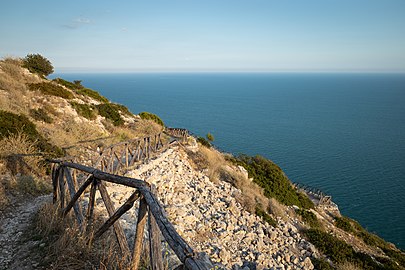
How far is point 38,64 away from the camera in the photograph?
26.2m

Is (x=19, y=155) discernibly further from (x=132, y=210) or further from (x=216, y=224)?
(x=216, y=224)

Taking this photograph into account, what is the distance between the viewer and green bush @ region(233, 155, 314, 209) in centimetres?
2223

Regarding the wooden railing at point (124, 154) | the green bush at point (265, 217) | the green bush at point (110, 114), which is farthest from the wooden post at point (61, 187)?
Answer: the green bush at point (110, 114)

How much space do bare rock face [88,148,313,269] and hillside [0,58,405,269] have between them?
42mm

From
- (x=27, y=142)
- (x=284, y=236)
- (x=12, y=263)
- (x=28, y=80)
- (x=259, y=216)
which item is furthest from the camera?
(x=28, y=80)

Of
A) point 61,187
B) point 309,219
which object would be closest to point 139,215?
point 61,187

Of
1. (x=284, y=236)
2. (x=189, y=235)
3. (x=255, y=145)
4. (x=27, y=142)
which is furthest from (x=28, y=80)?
(x=255, y=145)

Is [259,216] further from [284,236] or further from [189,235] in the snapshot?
[189,235]

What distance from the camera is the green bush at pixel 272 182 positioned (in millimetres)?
22228

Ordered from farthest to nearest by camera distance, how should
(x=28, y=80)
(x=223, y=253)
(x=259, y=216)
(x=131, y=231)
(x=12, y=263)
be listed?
(x=28, y=80), (x=259, y=216), (x=223, y=253), (x=131, y=231), (x=12, y=263)

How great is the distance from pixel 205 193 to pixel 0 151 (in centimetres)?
829

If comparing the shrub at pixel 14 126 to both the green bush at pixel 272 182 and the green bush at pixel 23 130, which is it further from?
the green bush at pixel 272 182

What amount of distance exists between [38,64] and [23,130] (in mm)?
19251

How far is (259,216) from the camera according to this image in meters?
13.4
